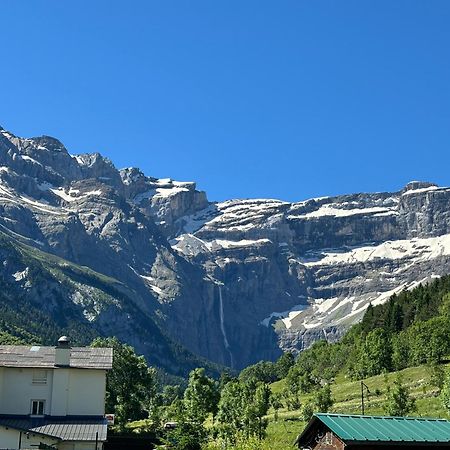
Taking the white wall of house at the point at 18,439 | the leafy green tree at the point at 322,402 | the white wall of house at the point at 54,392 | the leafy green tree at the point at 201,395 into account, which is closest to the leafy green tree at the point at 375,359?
the leafy green tree at the point at 201,395

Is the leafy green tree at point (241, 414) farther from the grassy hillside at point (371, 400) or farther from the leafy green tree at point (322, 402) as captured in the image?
the leafy green tree at point (322, 402)

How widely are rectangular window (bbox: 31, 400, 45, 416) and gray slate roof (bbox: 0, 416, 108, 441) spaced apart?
92 cm

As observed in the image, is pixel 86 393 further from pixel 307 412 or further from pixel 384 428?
pixel 307 412

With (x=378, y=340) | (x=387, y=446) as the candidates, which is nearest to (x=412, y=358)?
(x=378, y=340)

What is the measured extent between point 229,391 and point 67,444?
207 feet

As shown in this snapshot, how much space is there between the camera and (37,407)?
2176 inches

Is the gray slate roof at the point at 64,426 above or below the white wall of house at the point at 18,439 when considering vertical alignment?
above

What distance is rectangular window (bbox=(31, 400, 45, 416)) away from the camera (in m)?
55.2

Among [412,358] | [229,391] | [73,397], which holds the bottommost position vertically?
[73,397]

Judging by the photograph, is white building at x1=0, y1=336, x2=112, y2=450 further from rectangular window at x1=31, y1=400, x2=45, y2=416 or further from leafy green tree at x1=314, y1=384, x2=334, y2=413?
leafy green tree at x1=314, y1=384, x2=334, y2=413

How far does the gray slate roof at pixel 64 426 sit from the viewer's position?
50594 mm

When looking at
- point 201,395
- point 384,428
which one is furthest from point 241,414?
point 384,428

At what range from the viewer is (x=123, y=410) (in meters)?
96.4

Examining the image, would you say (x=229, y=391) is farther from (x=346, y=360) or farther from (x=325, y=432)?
(x=325, y=432)
